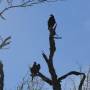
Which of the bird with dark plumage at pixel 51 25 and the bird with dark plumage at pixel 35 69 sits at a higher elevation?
the bird with dark plumage at pixel 51 25

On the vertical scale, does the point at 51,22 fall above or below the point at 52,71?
above

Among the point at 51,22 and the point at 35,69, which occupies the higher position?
the point at 51,22

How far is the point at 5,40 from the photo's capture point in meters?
14.1

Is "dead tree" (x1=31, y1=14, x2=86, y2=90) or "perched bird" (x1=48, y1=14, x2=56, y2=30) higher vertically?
"perched bird" (x1=48, y1=14, x2=56, y2=30)

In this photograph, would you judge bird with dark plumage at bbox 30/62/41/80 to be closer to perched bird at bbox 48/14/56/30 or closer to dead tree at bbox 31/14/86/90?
dead tree at bbox 31/14/86/90

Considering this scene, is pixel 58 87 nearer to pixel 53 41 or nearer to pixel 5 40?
pixel 53 41

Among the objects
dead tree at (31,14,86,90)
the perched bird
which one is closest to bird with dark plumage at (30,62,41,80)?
dead tree at (31,14,86,90)

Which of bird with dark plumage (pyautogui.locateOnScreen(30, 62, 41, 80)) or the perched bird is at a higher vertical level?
the perched bird

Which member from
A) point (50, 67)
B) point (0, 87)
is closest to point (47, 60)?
point (50, 67)

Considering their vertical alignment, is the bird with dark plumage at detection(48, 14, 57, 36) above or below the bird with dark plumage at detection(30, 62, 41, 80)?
above

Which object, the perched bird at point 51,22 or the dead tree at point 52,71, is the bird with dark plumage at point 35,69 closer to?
the dead tree at point 52,71

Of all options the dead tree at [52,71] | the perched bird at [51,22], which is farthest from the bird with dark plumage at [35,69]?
the perched bird at [51,22]

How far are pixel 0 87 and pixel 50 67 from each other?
202cm

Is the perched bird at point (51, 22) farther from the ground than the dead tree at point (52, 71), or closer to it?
farther from the ground
